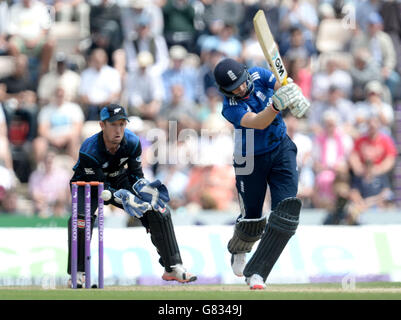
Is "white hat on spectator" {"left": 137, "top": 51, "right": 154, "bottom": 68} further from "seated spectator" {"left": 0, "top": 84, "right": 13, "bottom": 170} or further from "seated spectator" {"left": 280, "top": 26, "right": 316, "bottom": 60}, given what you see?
"seated spectator" {"left": 0, "top": 84, "right": 13, "bottom": 170}

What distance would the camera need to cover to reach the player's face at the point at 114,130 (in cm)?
931

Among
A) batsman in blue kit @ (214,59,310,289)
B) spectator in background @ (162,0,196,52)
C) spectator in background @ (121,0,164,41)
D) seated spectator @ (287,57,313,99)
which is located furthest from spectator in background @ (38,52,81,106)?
batsman in blue kit @ (214,59,310,289)

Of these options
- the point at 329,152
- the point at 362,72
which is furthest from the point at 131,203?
the point at 362,72

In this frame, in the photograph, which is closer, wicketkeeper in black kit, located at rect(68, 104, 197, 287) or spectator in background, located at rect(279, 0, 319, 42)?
wicketkeeper in black kit, located at rect(68, 104, 197, 287)

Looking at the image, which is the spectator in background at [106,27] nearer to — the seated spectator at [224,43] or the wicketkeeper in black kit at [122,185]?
the seated spectator at [224,43]

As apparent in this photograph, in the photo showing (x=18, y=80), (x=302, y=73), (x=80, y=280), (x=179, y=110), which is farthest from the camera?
(x=302, y=73)

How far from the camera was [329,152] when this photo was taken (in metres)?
14.3

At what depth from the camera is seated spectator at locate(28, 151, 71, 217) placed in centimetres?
1338

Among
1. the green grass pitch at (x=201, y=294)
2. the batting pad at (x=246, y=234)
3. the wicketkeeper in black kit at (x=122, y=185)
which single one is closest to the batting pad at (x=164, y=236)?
the wicketkeeper in black kit at (x=122, y=185)

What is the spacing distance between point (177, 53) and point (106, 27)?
1.26 metres

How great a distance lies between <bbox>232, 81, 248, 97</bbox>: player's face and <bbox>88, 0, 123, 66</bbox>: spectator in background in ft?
21.7

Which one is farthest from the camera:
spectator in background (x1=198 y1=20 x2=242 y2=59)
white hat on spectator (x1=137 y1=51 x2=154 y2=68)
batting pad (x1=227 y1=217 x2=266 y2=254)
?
spectator in background (x1=198 y1=20 x2=242 y2=59)

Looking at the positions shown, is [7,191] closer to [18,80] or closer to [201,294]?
[18,80]

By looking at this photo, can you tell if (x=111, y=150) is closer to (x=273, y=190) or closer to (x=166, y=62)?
(x=273, y=190)
